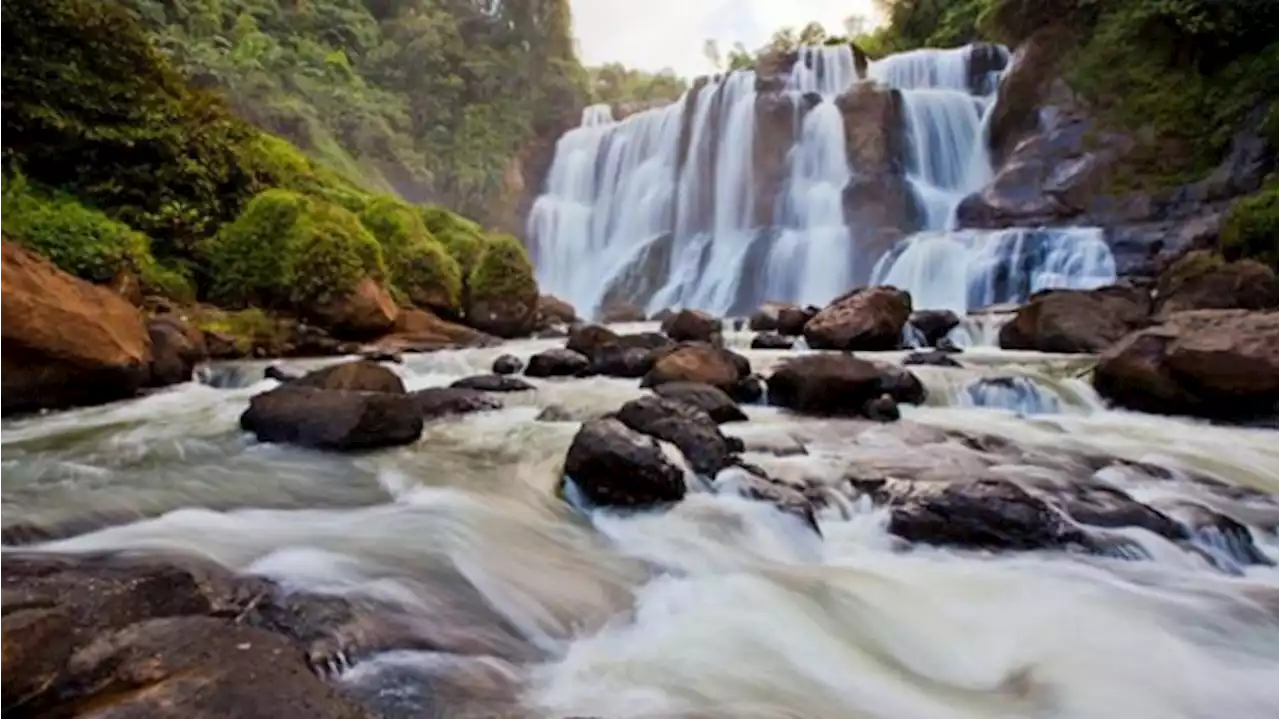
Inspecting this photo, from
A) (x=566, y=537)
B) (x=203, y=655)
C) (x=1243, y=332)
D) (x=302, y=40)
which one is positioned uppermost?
(x=302, y=40)

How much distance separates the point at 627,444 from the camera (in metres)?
4.69

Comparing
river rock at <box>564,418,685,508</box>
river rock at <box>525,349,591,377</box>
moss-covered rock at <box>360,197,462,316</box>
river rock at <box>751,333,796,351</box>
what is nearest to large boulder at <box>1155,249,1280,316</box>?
river rock at <box>751,333,796,351</box>

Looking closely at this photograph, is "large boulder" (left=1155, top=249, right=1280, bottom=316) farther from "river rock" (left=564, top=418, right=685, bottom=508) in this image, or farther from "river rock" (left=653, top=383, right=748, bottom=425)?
"river rock" (left=564, top=418, right=685, bottom=508)

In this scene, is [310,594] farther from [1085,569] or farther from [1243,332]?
[1243,332]

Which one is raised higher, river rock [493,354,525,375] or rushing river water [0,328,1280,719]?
river rock [493,354,525,375]

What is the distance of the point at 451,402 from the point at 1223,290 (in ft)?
30.1

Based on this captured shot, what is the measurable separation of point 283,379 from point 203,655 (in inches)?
268

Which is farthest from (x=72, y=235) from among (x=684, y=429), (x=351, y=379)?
(x=684, y=429)

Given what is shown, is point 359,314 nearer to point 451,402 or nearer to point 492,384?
point 492,384

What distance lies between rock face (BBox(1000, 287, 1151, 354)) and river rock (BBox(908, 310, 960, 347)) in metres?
1.20

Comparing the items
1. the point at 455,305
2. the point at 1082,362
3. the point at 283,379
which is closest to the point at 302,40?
the point at 455,305

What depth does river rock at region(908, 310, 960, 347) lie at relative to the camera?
1230 cm

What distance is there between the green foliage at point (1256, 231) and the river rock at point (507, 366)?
10.4 meters

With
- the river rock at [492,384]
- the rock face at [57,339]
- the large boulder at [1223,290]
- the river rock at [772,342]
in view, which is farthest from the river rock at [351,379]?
Answer: the large boulder at [1223,290]
